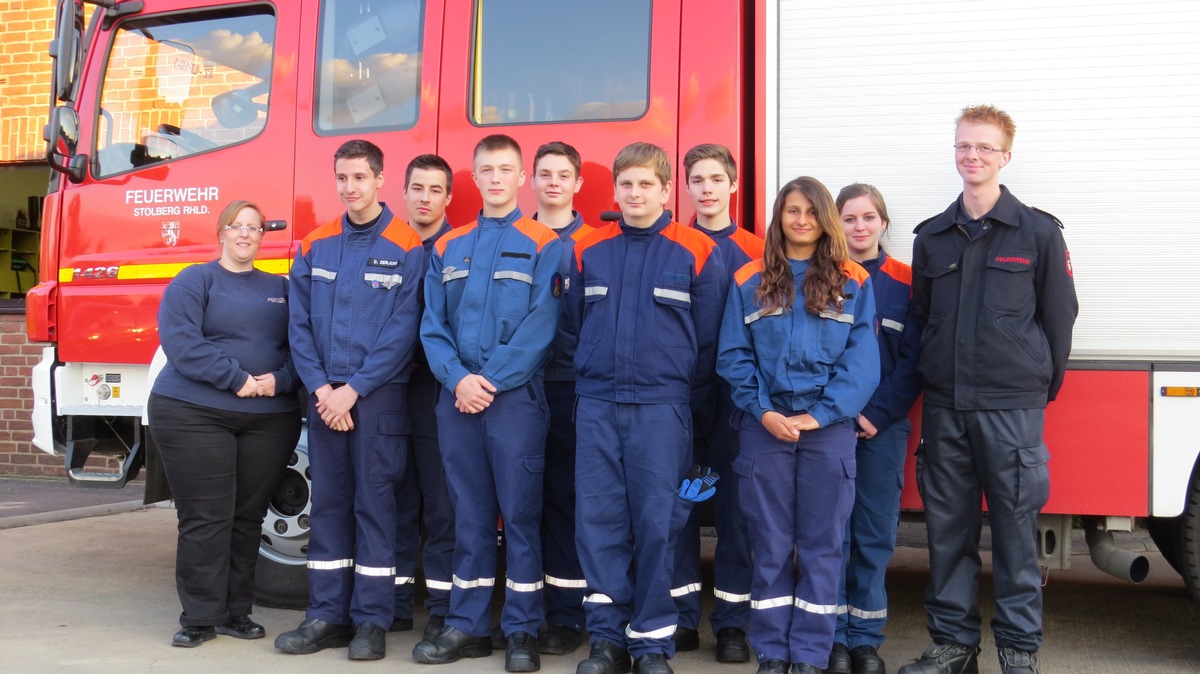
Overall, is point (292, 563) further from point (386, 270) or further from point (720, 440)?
point (720, 440)

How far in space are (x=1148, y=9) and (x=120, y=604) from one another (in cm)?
491

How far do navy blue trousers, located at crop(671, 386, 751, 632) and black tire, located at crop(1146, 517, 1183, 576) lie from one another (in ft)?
5.27

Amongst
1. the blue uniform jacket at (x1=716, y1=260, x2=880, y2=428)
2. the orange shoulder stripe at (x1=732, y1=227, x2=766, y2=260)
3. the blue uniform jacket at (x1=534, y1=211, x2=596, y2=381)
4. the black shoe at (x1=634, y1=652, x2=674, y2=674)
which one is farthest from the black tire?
the blue uniform jacket at (x1=534, y1=211, x2=596, y2=381)

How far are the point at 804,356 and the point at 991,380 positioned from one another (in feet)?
2.08

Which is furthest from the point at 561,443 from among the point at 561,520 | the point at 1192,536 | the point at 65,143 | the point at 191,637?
the point at 65,143

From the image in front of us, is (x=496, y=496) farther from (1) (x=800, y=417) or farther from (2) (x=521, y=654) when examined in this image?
(1) (x=800, y=417)

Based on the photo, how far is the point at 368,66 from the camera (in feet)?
15.3

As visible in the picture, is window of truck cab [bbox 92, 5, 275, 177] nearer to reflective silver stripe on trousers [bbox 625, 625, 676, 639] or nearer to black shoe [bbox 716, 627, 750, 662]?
reflective silver stripe on trousers [bbox 625, 625, 676, 639]

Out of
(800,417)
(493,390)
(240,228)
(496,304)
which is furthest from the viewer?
(240,228)

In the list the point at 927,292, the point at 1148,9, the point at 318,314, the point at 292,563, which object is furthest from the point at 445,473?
the point at 1148,9

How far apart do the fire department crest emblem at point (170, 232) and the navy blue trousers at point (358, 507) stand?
1184 mm

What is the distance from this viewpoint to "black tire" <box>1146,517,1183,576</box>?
414 centimetres

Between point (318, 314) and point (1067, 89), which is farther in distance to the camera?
point (318, 314)

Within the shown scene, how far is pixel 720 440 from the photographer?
13.5ft
